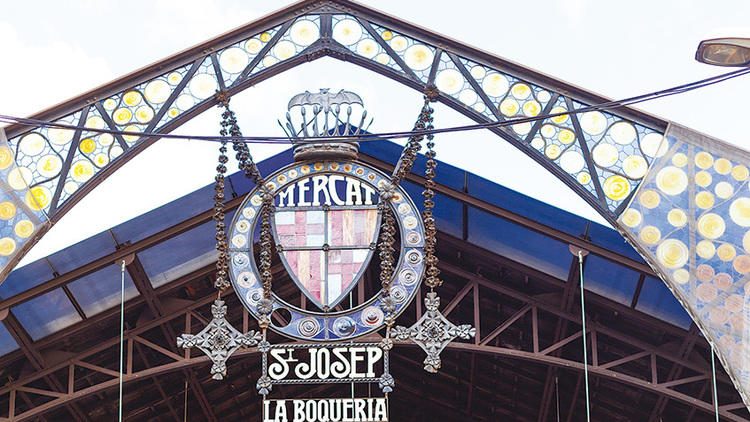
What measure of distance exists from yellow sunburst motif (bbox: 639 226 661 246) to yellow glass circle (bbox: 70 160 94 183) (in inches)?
215

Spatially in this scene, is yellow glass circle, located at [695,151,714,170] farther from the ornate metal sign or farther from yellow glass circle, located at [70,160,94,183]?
yellow glass circle, located at [70,160,94,183]

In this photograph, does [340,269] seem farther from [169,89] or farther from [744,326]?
[744,326]

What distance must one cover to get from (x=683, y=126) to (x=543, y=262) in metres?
5.38

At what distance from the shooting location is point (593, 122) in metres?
12.5

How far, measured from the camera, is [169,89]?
12.8 metres

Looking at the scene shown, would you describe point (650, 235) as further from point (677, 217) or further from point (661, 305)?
point (661, 305)

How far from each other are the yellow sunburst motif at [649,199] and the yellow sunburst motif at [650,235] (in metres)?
0.23

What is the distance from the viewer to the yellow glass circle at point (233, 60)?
12.9m

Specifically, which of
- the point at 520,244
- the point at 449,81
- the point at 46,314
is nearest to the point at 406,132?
the point at 449,81

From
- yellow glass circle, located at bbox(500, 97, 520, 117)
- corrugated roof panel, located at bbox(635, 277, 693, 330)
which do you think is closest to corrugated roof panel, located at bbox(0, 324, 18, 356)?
yellow glass circle, located at bbox(500, 97, 520, 117)

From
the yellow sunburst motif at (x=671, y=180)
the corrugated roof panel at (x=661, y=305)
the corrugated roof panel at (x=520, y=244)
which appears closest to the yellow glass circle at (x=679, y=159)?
the yellow sunburst motif at (x=671, y=180)

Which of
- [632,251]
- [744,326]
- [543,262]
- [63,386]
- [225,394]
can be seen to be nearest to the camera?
[744,326]

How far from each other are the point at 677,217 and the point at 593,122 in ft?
4.28

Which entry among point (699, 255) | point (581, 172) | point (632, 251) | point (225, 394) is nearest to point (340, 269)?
point (581, 172)
